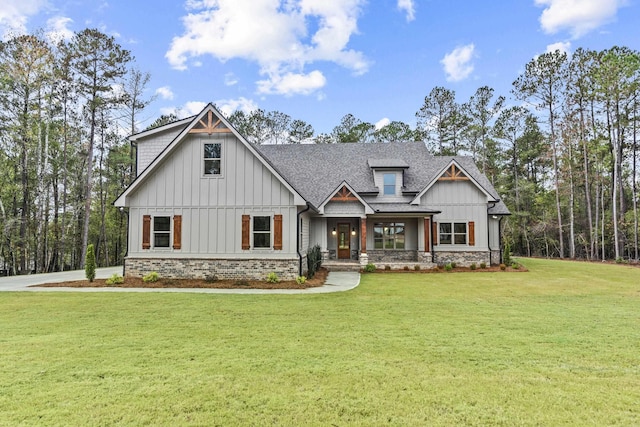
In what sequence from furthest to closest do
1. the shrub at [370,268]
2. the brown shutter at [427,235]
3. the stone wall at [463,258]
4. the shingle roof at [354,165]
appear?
the shingle roof at [354,165], the stone wall at [463,258], the brown shutter at [427,235], the shrub at [370,268]

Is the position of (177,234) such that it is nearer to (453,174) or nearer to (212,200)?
(212,200)

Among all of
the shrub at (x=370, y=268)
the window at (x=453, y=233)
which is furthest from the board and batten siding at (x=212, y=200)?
the window at (x=453, y=233)

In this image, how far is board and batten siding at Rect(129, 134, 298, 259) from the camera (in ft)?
41.5

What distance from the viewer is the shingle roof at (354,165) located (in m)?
19.0

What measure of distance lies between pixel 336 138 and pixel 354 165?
605 inches

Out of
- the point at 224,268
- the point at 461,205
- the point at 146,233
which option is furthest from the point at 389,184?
the point at 146,233

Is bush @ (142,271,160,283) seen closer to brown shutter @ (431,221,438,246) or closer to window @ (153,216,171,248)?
window @ (153,216,171,248)

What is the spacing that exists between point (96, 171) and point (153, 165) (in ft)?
56.2

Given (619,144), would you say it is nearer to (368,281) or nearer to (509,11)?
(509,11)

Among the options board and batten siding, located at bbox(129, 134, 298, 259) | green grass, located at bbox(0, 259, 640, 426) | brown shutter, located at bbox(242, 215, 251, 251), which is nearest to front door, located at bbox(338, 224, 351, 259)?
board and batten siding, located at bbox(129, 134, 298, 259)

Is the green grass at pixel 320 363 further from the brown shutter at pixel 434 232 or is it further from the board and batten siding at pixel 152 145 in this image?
the brown shutter at pixel 434 232

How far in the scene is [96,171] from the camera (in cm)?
2573

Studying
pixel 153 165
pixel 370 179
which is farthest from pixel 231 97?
pixel 153 165

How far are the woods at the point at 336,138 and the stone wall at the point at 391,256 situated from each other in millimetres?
9420
